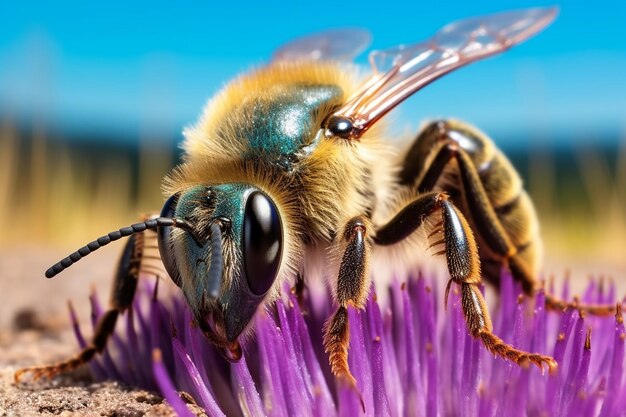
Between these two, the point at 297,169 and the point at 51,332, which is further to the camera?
the point at 51,332

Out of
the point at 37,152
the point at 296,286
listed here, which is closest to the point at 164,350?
the point at 296,286

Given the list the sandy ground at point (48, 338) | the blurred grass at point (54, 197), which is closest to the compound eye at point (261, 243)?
the sandy ground at point (48, 338)

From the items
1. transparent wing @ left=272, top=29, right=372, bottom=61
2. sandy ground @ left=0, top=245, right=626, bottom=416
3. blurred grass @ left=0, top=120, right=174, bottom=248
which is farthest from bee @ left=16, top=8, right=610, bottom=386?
blurred grass @ left=0, top=120, right=174, bottom=248

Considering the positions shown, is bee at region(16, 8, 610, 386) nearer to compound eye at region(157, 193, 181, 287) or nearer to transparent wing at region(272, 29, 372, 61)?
compound eye at region(157, 193, 181, 287)

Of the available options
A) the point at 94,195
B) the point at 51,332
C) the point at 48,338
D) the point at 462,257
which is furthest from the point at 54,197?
the point at 462,257

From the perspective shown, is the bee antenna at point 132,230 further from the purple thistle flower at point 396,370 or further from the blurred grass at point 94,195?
the blurred grass at point 94,195

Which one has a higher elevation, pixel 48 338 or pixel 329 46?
pixel 329 46

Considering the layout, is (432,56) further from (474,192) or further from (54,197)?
(54,197)
